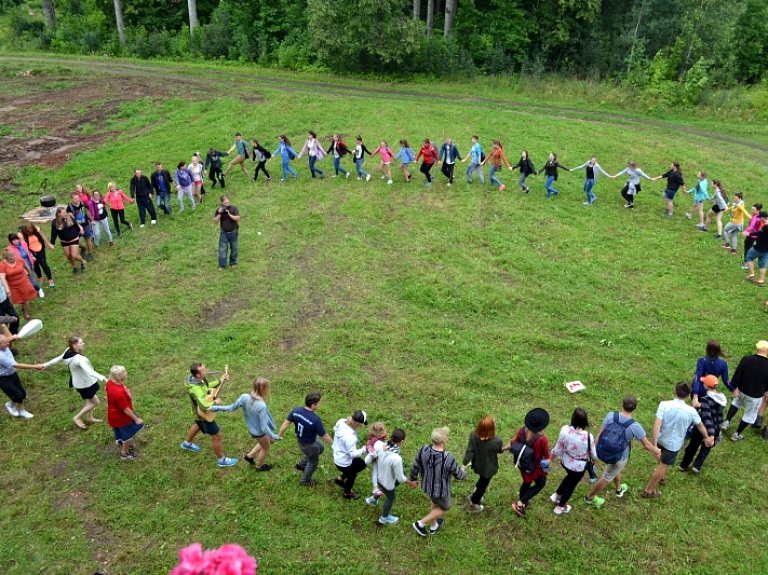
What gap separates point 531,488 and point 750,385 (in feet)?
14.6

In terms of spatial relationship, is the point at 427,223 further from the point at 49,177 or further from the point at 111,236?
the point at 49,177

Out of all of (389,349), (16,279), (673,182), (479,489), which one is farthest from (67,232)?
(673,182)

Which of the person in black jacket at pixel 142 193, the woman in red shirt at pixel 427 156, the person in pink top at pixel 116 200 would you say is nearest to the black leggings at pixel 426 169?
the woman in red shirt at pixel 427 156

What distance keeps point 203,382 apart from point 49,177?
1687 cm

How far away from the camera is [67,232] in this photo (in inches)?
585

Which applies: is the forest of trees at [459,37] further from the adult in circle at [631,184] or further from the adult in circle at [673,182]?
the adult in circle at [673,182]

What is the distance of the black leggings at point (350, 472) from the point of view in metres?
8.30

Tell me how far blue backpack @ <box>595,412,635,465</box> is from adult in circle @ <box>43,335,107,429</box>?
7652 mm

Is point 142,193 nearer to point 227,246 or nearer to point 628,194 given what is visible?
point 227,246

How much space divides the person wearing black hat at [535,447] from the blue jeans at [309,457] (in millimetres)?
2835

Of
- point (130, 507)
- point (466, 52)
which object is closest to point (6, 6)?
point (466, 52)

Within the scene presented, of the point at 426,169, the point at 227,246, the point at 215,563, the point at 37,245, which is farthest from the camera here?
the point at 426,169

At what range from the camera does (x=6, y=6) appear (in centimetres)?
4900

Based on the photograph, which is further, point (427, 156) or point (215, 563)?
point (427, 156)
